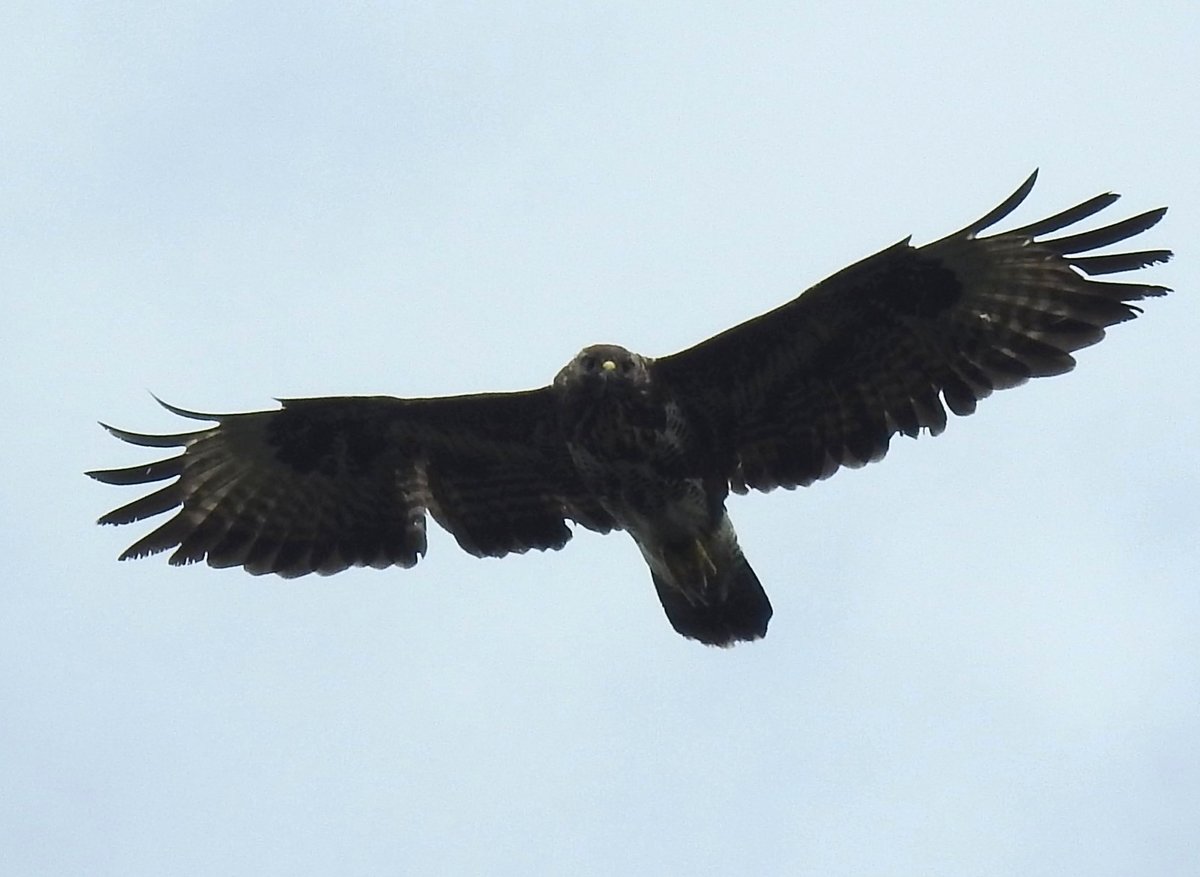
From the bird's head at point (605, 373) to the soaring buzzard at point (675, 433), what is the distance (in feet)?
0.04

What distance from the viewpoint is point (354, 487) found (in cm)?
1302

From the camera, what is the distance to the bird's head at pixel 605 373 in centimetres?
1188

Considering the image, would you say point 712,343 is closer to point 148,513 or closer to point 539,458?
point 539,458

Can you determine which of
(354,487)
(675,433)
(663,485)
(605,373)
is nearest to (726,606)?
(663,485)

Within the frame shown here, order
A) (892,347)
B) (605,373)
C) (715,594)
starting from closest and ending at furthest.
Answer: (605,373)
(892,347)
(715,594)

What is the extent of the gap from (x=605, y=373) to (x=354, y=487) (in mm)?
1950

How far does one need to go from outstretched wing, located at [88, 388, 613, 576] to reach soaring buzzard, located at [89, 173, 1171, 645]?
0.04 feet

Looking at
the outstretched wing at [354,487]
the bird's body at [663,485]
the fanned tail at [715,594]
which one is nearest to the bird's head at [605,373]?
the bird's body at [663,485]

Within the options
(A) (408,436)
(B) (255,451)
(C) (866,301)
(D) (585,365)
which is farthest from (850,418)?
(B) (255,451)

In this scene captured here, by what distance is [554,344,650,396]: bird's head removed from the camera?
39.0ft

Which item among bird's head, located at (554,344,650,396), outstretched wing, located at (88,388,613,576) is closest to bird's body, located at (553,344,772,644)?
bird's head, located at (554,344,650,396)

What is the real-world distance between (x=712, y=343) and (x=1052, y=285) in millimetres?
1845

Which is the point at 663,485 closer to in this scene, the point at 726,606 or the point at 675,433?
the point at 675,433

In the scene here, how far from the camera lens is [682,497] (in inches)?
485
